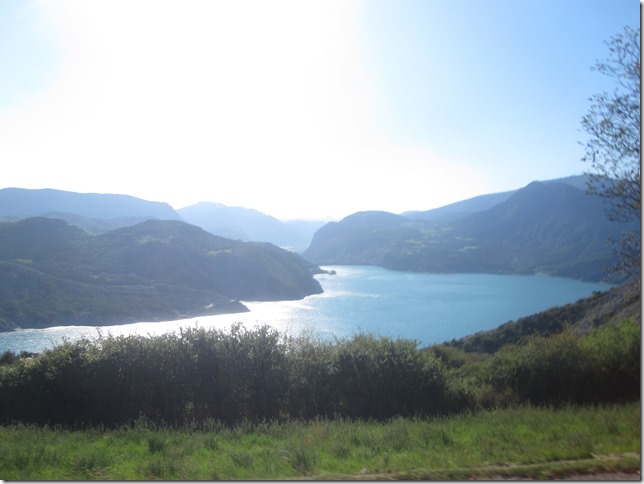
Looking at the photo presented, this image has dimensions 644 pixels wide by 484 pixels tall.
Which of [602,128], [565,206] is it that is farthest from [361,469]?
[565,206]

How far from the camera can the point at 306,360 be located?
37.9 ft

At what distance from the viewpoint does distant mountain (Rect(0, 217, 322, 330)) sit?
34.4 meters

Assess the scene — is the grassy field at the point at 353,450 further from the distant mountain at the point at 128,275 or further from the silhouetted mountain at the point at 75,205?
the silhouetted mountain at the point at 75,205

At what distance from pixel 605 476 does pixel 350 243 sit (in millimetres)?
161518

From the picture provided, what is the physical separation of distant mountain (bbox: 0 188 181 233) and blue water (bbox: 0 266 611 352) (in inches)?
953

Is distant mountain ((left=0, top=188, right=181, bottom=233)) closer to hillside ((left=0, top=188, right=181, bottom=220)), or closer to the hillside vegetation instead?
hillside ((left=0, top=188, right=181, bottom=220))

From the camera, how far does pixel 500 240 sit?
11669 centimetres

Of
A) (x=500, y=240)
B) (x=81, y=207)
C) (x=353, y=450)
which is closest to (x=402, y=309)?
(x=353, y=450)

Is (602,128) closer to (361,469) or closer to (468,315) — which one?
(361,469)

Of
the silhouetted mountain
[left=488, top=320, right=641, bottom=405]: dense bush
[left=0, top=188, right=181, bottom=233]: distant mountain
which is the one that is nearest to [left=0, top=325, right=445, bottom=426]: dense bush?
[left=488, top=320, right=641, bottom=405]: dense bush

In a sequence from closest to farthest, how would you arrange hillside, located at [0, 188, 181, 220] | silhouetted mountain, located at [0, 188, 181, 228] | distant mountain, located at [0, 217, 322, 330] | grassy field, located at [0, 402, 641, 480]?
grassy field, located at [0, 402, 641, 480]
distant mountain, located at [0, 217, 322, 330]
silhouetted mountain, located at [0, 188, 181, 228]
hillside, located at [0, 188, 181, 220]

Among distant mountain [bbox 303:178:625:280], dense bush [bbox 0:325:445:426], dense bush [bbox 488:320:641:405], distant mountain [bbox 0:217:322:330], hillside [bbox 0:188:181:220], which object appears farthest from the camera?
distant mountain [bbox 303:178:625:280]

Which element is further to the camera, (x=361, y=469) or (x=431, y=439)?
(x=431, y=439)

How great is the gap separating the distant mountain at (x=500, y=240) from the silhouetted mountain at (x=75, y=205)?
188 ft
